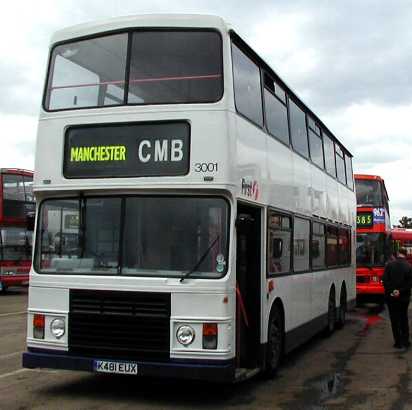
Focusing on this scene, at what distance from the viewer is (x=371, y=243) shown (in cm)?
2105

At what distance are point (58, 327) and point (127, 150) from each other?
7.06 ft

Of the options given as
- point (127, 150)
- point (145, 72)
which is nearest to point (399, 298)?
point (127, 150)

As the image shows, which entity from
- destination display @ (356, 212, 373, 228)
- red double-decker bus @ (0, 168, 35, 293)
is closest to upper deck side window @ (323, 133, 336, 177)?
destination display @ (356, 212, 373, 228)

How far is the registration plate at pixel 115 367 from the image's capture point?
7.29m

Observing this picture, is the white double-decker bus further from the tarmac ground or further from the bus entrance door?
the tarmac ground

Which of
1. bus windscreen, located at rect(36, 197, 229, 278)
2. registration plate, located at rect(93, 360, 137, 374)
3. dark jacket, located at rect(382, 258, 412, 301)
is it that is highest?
bus windscreen, located at rect(36, 197, 229, 278)

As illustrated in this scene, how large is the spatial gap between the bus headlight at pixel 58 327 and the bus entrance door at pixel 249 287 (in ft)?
6.92

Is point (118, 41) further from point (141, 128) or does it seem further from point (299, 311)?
point (299, 311)

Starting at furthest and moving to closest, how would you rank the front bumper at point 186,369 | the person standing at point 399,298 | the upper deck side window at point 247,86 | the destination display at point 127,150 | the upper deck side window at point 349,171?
the upper deck side window at point 349,171 → the person standing at point 399,298 → the upper deck side window at point 247,86 → the destination display at point 127,150 → the front bumper at point 186,369

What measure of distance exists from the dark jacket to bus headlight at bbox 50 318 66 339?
6.88m

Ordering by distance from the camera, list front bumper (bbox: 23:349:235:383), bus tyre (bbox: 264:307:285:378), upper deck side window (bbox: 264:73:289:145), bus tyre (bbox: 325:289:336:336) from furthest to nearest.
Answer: bus tyre (bbox: 325:289:336:336), upper deck side window (bbox: 264:73:289:145), bus tyre (bbox: 264:307:285:378), front bumper (bbox: 23:349:235:383)

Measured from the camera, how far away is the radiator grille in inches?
288

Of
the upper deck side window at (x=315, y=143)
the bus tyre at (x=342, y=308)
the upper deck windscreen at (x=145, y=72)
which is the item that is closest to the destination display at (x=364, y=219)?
the bus tyre at (x=342, y=308)

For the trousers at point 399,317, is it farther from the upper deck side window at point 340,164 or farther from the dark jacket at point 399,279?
the upper deck side window at point 340,164
